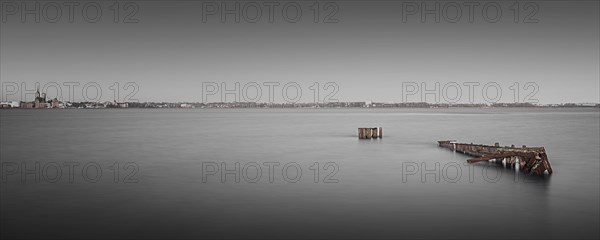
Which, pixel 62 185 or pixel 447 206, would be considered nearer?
pixel 447 206

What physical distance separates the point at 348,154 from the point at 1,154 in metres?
24.6

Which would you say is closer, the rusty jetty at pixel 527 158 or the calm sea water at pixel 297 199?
the calm sea water at pixel 297 199

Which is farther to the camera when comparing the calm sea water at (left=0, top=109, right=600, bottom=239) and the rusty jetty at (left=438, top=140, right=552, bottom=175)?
the rusty jetty at (left=438, top=140, right=552, bottom=175)

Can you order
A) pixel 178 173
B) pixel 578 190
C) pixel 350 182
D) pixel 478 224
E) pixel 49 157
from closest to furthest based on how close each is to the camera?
pixel 478 224 < pixel 578 190 < pixel 350 182 < pixel 178 173 < pixel 49 157

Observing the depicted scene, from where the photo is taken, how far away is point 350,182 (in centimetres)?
2264

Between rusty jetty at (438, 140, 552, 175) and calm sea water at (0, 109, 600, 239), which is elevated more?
rusty jetty at (438, 140, 552, 175)

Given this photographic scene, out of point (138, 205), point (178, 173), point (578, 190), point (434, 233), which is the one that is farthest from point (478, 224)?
point (178, 173)

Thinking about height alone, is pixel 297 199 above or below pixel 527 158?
below

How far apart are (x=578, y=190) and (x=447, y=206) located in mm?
6974

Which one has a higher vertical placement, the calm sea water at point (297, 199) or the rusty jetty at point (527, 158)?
the rusty jetty at point (527, 158)

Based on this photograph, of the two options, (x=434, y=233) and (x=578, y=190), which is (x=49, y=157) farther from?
(x=578, y=190)

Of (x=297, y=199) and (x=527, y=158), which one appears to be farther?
(x=527, y=158)

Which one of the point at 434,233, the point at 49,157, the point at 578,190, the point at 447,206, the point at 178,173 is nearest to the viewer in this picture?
the point at 434,233

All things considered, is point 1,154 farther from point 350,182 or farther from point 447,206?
point 447,206
